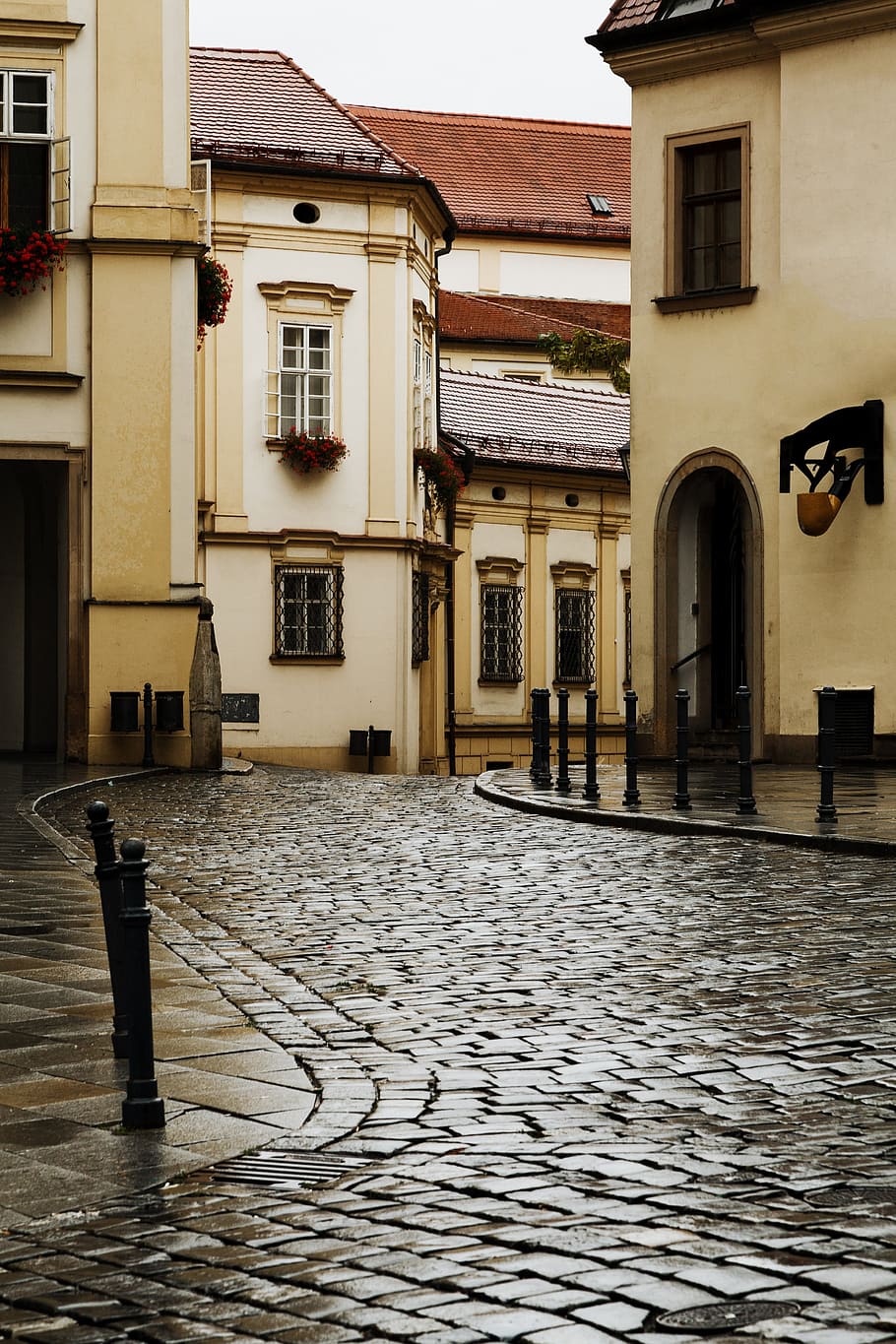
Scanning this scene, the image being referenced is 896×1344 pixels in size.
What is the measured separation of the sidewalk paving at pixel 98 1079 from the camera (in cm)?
501

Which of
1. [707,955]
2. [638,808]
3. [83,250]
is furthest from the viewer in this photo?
[83,250]

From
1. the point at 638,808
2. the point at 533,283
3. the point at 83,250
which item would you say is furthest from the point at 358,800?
the point at 533,283

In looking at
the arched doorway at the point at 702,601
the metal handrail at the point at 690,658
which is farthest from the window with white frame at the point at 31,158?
the metal handrail at the point at 690,658

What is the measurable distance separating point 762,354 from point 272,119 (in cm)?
1416

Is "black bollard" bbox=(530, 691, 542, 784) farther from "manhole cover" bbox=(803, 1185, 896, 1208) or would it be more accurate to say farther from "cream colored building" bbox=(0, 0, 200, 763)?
"manhole cover" bbox=(803, 1185, 896, 1208)

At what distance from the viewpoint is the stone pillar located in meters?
22.8

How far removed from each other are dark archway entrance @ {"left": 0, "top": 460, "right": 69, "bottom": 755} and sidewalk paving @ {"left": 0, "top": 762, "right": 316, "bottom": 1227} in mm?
18576

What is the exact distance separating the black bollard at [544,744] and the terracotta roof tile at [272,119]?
52.8 ft

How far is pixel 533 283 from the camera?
5419cm

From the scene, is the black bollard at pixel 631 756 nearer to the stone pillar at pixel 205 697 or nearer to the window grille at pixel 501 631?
the stone pillar at pixel 205 697

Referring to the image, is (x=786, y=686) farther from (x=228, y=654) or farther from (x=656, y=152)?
(x=228, y=654)

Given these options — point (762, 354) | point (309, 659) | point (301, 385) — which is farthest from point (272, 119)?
point (762, 354)

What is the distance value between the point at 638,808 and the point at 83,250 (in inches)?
426

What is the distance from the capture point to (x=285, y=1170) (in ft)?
16.4
